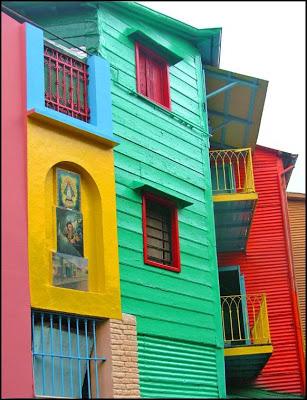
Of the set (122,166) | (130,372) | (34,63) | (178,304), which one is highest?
(34,63)

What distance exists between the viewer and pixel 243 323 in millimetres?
16547

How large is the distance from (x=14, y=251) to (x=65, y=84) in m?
3.59

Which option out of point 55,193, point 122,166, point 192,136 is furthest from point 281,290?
point 55,193

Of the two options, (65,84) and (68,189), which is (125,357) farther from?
(65,84)

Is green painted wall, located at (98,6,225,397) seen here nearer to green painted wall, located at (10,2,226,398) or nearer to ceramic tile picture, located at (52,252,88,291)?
green painted wall, located at (10,2,226,398)

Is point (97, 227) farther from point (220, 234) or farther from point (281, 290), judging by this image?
point (281, 290)

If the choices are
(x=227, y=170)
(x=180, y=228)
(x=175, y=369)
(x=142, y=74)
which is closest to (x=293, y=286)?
(x=227, y=170)

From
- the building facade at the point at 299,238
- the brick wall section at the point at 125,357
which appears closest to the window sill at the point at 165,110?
the brick wall section at the point at 125,357

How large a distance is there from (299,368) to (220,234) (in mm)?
3634

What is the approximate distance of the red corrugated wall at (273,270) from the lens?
59.1ft

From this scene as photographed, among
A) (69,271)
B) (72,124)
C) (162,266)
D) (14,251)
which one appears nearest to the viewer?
(14,251)

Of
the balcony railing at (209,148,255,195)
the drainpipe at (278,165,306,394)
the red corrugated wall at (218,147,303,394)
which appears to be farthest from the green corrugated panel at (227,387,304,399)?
the balcony railing at (209,148,255,195)

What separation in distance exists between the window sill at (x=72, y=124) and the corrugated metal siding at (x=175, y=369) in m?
3.20

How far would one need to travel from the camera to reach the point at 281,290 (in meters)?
18.7
